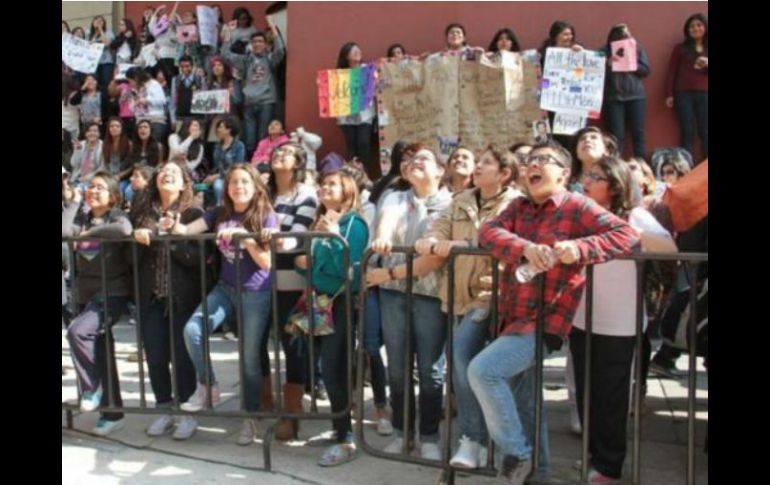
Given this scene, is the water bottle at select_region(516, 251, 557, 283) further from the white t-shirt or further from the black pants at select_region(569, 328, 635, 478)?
the black pants at select_region(569, 328, 635, 478)

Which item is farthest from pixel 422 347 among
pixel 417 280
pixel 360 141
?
pixel 360 141

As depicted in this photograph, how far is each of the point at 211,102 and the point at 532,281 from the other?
7600 mm

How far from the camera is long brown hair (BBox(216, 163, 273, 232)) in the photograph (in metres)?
4.67

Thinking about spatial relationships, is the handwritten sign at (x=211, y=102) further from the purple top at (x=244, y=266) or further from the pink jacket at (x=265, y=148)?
the purple top at (x=244, y=266)

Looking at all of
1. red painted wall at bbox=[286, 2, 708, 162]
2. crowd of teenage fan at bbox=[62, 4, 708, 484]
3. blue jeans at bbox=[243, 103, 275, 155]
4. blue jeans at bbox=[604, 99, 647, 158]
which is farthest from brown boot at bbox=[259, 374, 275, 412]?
blue jeans at bbox=[243, 103, 275, 155]

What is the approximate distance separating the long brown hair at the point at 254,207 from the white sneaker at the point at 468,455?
176 centimetres

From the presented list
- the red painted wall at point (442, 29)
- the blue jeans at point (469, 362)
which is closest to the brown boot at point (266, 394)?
the blue jeans at point (469, 362)

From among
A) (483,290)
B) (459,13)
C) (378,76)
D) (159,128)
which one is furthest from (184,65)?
(483,290)

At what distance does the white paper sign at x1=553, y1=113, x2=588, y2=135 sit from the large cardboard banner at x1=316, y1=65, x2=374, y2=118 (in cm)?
220

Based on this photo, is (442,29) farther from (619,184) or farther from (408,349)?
(408,349)

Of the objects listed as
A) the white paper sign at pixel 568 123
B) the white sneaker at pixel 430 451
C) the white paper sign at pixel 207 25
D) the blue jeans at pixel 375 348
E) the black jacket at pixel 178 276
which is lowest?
the white sneaker at pixel 430 451

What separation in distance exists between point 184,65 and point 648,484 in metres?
8.69

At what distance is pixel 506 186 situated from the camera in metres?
4.19

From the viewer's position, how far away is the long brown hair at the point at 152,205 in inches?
199
